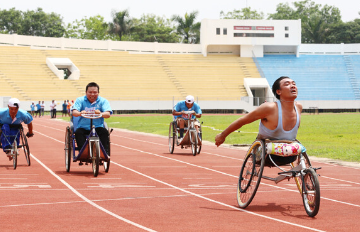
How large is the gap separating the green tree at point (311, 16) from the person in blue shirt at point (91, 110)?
92174mm

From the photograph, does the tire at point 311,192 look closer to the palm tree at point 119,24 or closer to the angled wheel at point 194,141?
the angled wheel at point 194,141

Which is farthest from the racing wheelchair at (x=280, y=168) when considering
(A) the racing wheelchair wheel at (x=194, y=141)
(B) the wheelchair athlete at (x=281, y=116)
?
(A) the racing wheelchair wheel at (x=194, y=141)

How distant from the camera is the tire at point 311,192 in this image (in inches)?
298

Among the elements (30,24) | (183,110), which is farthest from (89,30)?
(183,110)

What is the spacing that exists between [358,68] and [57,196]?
232 ft

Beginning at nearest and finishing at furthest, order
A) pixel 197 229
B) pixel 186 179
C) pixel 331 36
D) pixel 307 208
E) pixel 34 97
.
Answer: pixel 197 229, pixel 307 208, pixel 186 179, pixel 34 97, pixel 331 36

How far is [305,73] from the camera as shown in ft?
243

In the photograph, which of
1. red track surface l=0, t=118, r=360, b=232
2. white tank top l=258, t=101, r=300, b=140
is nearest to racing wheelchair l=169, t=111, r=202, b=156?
red track surface l=0, t=118, r=360, b=232

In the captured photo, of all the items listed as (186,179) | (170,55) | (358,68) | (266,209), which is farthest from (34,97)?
(266,209)

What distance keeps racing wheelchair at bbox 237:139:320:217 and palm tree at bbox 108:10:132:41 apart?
288ft

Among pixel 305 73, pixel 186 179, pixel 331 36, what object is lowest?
pixel 186 179

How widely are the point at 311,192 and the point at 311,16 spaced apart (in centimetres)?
10259

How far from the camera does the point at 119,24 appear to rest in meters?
95.6

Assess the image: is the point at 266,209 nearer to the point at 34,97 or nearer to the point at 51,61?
the point at 34,97
